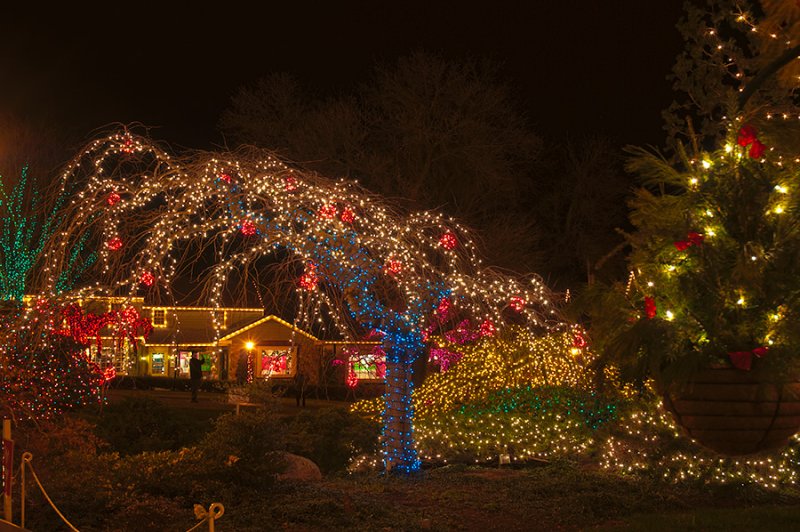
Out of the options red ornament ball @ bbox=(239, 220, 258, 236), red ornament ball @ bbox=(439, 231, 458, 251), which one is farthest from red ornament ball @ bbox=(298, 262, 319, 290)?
red ornament ball @ bbox=(439, 231, 458, 251)

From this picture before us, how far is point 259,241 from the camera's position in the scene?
33.7 feet

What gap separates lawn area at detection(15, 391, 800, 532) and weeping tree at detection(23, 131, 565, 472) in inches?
55.7

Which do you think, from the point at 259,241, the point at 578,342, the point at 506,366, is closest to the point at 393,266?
the point at 259,241

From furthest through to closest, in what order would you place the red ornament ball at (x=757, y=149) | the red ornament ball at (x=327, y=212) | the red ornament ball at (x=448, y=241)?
the red ornament ball at (x=448, y=241)
the red ornament ball at (x=327, y=212)
the red ornament ball at (x=757, y=149)

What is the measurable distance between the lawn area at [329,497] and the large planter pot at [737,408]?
4.14 metres

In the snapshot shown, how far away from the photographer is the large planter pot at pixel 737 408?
12.2ft

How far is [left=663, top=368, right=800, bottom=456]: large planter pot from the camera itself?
147 inches

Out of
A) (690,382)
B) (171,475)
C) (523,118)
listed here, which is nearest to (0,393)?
(171,475)

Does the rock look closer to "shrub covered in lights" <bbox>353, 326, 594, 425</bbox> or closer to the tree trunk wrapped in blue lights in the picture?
the tree trunk wrapped in blue lights

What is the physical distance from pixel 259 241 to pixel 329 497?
3.12 metres

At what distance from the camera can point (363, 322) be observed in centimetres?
1081

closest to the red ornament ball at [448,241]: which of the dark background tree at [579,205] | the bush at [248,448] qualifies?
the bush at [248,448]

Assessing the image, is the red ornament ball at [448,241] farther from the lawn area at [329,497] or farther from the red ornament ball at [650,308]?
the red ornament ball at [650,308]

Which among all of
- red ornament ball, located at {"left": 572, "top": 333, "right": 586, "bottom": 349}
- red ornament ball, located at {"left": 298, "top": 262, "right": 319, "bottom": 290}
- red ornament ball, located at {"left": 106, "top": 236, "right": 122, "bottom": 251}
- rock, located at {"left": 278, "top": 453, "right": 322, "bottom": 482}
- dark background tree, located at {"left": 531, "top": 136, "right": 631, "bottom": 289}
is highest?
dark background tree, located at {"left": 531, "top": 136, "right": 631, "bottom": 289}
